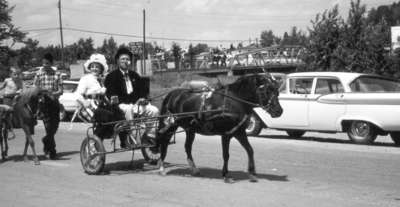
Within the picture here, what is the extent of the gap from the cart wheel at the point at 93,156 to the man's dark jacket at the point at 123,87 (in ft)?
2.89

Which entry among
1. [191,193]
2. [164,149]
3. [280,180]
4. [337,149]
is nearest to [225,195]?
[191,193]

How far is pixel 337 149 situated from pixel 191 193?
674cm

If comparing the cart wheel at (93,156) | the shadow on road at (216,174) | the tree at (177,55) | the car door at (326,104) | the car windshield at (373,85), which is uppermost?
the tree at (177,55)

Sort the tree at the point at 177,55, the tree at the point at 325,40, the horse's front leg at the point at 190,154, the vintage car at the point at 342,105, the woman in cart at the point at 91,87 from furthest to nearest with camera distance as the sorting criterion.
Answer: the tree at the point at 177,55
the tree at the point at 325,40
the vintage car at the point at 342,105
the woman in cart at the point at 91,87
the horse's front leg at the point at 190,154

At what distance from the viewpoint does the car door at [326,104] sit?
656 inches

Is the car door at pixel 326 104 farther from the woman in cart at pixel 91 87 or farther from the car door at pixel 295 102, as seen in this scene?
the woman in cart at pixel 91 87

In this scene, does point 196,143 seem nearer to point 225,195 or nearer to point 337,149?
point 337,149

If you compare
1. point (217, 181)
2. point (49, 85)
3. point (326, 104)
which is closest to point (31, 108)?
point (49, 85)

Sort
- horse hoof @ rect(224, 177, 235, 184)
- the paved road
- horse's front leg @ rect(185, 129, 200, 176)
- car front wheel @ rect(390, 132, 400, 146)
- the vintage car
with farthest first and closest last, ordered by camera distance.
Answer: car front wheel @ rect(390, 132, 400, 146)
the vintage car
horse's front leg @ rect(185, 129, 200, 176)
horse hoof @ rect(224, 177, 235, 184)
the paved road

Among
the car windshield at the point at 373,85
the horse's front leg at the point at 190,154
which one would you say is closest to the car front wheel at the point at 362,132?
the car windshield at the point at 373,85

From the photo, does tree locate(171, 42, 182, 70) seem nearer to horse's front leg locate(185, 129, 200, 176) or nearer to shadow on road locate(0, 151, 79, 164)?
shadow on road locate(0, 151, 79, 164)

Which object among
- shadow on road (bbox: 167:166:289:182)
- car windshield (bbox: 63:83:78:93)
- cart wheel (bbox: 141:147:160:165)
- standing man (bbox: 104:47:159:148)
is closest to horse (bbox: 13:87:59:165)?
Result: cart wheel (bbox: 141:147:160:165)

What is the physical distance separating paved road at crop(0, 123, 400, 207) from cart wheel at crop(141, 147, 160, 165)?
0.17 m

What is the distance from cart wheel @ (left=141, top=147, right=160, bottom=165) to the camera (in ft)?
39.8
